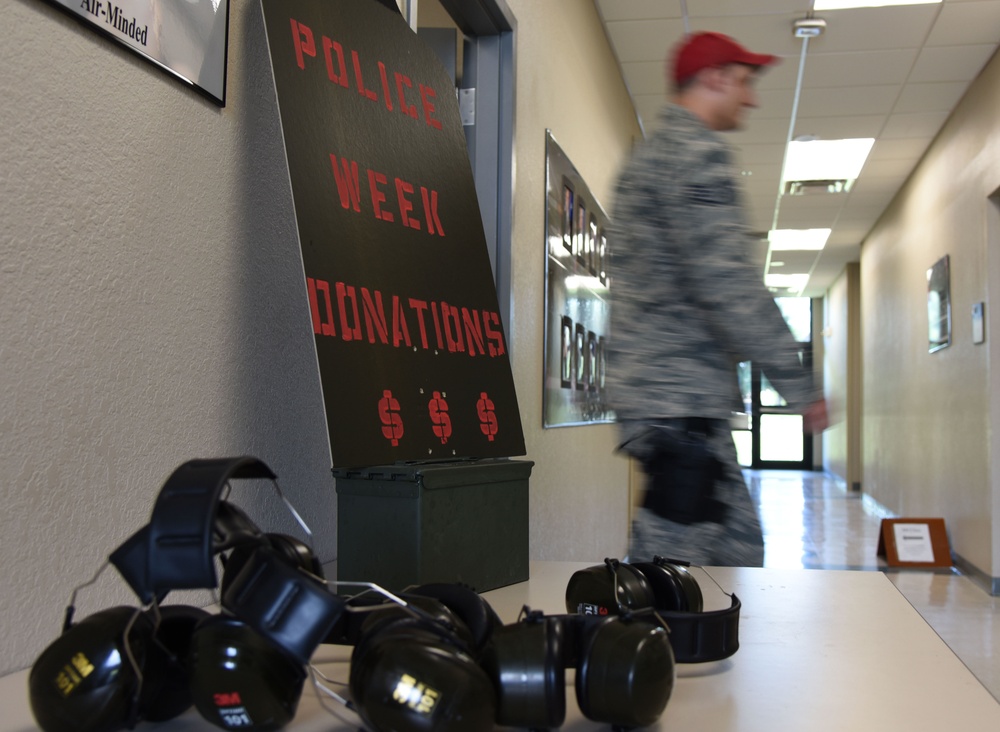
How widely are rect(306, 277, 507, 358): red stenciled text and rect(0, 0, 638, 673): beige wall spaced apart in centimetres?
12

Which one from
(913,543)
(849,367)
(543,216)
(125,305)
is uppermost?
(849,367)

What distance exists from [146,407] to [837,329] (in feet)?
48.8

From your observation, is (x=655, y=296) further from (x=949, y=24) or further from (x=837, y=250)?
(x=837, y=250)

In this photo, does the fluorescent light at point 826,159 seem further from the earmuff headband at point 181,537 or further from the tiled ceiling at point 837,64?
the earmuff headband at point 181,537

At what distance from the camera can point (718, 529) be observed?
5.10 ft

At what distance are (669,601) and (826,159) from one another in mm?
7444

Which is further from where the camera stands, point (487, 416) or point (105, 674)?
point (487, 416)

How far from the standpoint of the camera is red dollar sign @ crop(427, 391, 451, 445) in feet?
5.23

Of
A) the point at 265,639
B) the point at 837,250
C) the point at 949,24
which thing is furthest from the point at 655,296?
the point at 837,250

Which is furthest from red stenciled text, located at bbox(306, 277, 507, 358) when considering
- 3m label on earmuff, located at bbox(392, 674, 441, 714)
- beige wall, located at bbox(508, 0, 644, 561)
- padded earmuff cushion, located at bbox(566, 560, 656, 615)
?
beige wall, located at bbox(508, 0, 644, 561)

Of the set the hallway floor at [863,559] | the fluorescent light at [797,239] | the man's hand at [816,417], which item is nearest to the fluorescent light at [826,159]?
the fluorescent light at [797,239]

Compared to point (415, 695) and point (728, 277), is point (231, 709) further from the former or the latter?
point (728, 277)

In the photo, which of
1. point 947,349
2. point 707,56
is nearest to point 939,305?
point 947,349

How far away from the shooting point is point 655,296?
1.60 m
